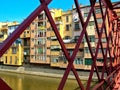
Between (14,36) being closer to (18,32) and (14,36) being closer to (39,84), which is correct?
(18,32)

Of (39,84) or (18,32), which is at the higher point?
(18,32)

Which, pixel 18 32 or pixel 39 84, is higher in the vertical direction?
pixel 18 32

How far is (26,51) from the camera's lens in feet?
188

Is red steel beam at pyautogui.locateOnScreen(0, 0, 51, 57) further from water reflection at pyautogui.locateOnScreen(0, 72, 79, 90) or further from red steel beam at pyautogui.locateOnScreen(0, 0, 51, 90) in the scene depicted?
water reflection at pyautogui.locateOnScreen(0, 72, 79, 90)

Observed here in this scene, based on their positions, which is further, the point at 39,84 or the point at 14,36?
the point at 39,84

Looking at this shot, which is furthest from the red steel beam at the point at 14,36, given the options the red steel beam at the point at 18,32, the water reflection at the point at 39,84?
the water reflection at the point at 39,84

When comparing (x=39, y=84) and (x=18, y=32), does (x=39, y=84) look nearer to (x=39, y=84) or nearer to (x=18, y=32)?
(x=39, y=84)

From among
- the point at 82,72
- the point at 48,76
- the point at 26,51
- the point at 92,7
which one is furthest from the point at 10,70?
the point at 92,7

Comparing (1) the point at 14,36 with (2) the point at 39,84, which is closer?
(1) the point at 14,36

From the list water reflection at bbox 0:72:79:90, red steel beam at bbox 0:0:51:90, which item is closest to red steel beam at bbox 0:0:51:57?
red steel beam at bbox 0:0:51:90

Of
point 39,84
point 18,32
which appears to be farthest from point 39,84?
point 18,32

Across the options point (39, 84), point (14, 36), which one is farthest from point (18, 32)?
point (39, 84)

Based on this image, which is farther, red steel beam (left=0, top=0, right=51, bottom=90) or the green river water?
the green river water

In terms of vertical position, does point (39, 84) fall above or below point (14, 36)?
below
